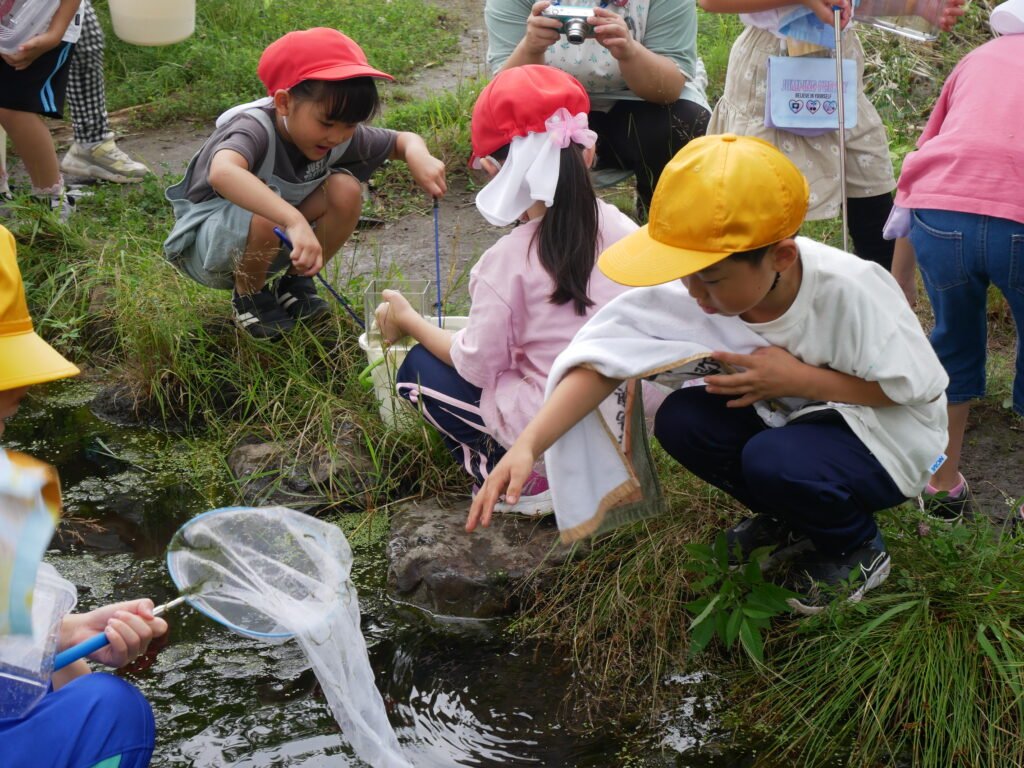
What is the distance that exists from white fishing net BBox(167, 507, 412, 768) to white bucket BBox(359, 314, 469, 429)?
1030mm

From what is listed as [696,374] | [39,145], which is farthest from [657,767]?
[39,145]

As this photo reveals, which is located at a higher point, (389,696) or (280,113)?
(280,113)

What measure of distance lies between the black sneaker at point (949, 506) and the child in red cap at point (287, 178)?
66.9 inches

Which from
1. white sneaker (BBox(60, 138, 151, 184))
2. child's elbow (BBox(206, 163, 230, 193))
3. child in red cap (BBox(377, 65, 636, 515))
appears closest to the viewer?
child in red cap (BBox(377, 65, 636, 515))

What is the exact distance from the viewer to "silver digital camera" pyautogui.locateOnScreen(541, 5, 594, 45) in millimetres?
3625

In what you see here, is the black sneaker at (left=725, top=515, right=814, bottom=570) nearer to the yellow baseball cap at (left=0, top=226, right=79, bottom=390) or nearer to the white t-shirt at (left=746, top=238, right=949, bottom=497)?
the white t-shirt at (left=746, top=238, right=949, bottom=497)

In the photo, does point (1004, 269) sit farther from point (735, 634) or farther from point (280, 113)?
point (280, 113)

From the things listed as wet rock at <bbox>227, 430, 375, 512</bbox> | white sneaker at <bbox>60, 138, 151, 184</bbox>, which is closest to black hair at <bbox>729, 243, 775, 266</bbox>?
wet rock at <bbox>227, 430, 375, 512</bbox>

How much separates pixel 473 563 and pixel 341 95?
146 cm

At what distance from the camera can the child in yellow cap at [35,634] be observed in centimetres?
180

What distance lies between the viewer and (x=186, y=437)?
3.78 meters

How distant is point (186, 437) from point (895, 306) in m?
2.31

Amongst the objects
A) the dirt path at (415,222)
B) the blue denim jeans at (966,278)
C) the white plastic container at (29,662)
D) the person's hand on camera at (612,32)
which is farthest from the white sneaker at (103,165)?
the white plastic container at (29,662)

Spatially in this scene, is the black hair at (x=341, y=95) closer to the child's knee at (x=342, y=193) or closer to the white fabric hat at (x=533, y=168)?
the child's knee at (x=342, y=193)
